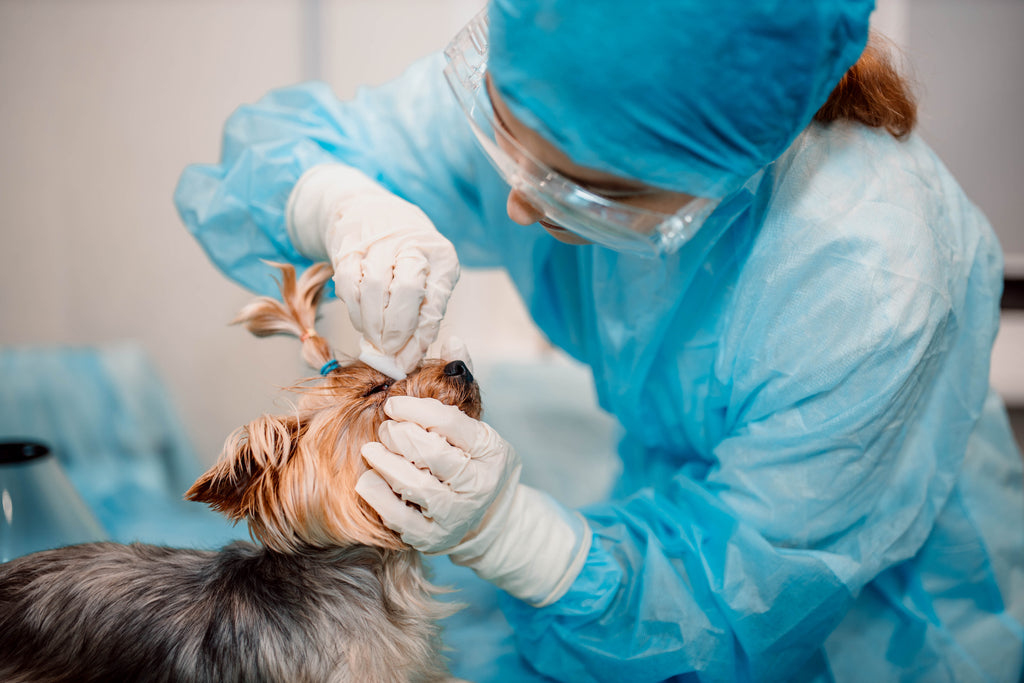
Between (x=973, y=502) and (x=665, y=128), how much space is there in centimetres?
92

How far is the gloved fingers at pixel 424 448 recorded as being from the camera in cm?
80

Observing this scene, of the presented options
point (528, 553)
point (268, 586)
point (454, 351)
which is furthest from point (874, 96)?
point (268, 586)

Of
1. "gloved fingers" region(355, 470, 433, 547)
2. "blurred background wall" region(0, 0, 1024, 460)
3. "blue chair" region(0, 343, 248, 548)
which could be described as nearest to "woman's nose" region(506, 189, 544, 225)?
"gloved fingers" region(355, 470, 433, 547)

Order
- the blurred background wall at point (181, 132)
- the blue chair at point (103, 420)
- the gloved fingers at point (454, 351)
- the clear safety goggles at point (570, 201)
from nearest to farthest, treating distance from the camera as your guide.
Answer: the clear safety goggles at point (570, 201) < the gloved fingers at point (454, 351) < the blue chair at point (103, 420) < the blurred background wall at point (181, 132)

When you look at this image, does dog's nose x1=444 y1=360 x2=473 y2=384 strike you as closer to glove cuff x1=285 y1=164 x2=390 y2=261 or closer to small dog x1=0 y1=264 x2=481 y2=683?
small dog x1=0 y1=264 x2=481 y2=683

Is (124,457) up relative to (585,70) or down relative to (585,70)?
down

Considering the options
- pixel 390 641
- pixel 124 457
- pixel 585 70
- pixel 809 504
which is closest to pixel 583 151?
pixel 585 70

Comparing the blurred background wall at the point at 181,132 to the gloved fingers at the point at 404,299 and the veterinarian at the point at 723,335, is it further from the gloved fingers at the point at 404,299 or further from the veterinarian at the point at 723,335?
the gloved fingers at the point at 404,299

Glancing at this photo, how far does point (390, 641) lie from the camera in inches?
34.9

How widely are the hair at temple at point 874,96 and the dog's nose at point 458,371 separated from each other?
61 cm

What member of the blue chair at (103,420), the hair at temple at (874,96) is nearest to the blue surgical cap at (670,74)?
the hair at temple at (874,96)

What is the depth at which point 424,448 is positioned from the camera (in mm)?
797

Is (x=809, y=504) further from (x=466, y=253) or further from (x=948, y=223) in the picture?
(x=466, y=253)

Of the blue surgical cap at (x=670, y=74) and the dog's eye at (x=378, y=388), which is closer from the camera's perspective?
the blue surgical cap at (x=670, y=74)
